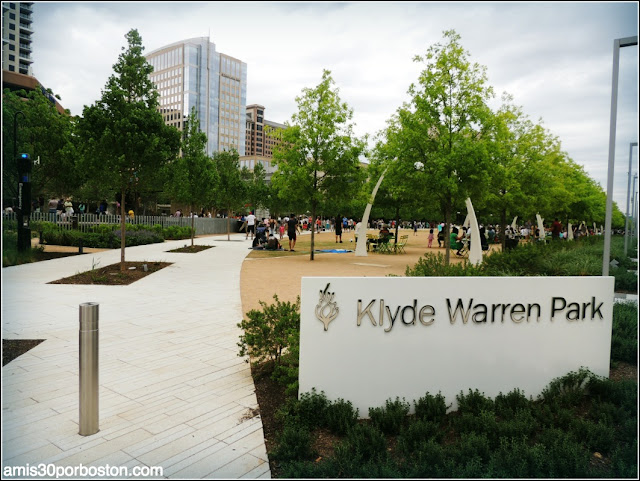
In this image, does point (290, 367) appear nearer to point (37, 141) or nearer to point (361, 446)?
point (361, 446)

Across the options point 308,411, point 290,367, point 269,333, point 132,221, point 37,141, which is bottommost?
point 308,411

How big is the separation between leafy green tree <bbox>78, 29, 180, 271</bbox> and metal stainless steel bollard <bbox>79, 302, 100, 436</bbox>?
29.3 feet

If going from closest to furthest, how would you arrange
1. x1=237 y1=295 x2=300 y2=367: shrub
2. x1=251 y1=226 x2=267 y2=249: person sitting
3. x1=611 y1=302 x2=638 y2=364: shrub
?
x1=237 y1=295 x2=300 y2=367: shrub < x1=611 y1=302 x2=638 y2=364: shrub < x1=251 y1=226 x2=267 y2=249: person sitting

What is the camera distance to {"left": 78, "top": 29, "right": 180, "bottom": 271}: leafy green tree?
11516mm

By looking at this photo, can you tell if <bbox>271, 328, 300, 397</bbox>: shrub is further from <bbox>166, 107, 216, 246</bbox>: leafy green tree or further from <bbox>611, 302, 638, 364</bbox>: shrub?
<bbox>166, 107, 216, 246</bbox>: leafy green tree

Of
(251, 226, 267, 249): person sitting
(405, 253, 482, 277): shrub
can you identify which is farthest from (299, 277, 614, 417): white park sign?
(251, 226, 267, 249): person sitting

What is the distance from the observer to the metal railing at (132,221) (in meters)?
20.6

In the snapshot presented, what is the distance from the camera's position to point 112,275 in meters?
12.3

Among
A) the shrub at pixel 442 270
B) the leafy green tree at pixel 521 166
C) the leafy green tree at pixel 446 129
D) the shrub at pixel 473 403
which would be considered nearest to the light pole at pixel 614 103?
the shrub at pixel 442 270

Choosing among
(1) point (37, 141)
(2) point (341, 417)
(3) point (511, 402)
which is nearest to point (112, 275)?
(1) point (37, 141)

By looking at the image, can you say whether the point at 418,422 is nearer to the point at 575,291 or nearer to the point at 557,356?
the point at 557,356

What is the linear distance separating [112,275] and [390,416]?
10494 millimetres

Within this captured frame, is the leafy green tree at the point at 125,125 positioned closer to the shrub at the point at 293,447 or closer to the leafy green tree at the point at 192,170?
the leafy green tree at the point at 192,170

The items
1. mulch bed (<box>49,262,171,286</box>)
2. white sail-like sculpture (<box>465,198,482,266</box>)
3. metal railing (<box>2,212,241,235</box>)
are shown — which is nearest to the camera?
mulch bed (<box>49,262,171,286</box>)
